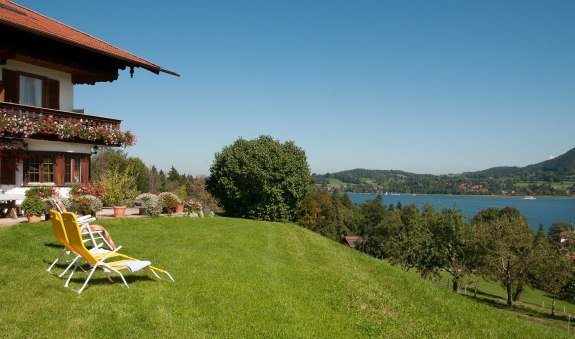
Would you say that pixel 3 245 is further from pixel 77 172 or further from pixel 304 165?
pixel 304 165

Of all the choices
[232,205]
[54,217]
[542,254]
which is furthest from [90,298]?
[542,254]

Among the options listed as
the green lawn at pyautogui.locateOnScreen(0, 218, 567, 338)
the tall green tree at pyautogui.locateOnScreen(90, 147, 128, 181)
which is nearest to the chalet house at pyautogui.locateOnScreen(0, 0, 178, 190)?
the green lawn at pyautogui.locateOnScreen(0, 218, 567, 338)

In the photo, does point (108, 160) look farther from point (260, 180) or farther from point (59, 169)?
point (59, 169)

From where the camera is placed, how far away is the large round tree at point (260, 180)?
42344mm

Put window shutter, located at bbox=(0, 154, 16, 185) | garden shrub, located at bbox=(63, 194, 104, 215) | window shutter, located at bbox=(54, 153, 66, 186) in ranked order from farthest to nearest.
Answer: window shutter, located at bbox=(54, 153, 66, 186) < window shutter, located at bbox=(0, 154, 16, 185) < garden shrub, located at bbox=(63, 194, 104, 215)

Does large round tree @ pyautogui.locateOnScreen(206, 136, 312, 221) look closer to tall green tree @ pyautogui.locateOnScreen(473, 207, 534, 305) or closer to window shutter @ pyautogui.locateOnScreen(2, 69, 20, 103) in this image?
tall green tree @ pyautogui.locateOnScreen(473, 207, 534, 305)

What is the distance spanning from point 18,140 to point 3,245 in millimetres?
7564

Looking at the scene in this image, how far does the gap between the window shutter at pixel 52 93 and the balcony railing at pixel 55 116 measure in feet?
7.10

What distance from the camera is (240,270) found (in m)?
9.92

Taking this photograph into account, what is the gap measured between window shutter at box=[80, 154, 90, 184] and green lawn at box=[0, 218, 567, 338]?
22.9ft

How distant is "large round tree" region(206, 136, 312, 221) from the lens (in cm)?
4234

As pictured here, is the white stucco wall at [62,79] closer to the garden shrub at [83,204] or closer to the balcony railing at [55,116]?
the balcony railing at [55,116]

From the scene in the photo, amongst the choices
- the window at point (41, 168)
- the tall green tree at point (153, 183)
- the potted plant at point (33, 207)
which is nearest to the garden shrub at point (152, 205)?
the window at point (41, 168)

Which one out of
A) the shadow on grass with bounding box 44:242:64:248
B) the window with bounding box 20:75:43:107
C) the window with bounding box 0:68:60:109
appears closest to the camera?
the shadow on grass with bounding box 44:242:64:248
